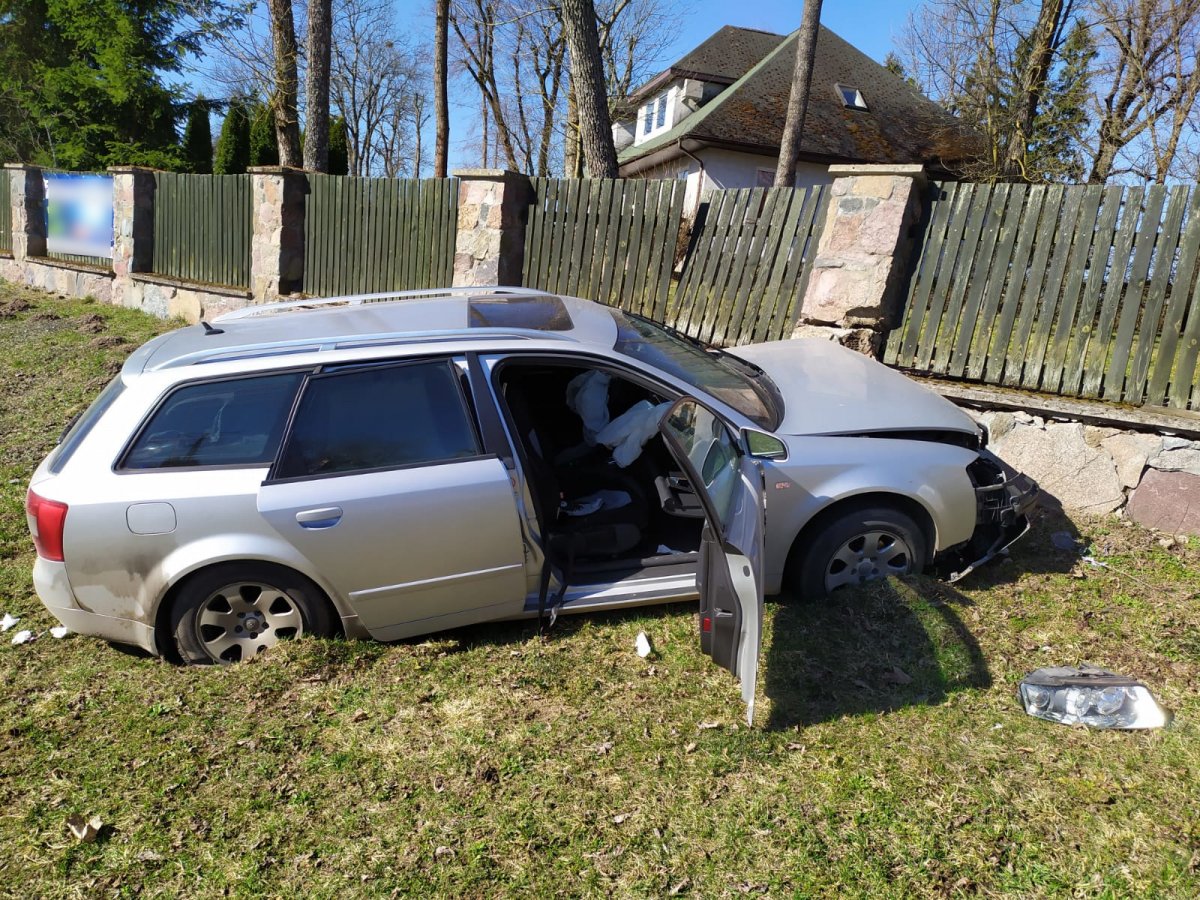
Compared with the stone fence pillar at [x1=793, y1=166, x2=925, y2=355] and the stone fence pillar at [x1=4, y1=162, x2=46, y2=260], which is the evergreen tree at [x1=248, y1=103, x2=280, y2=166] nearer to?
the stone fence pillar at [x1=4, y1=162, x2=46, y2=260]

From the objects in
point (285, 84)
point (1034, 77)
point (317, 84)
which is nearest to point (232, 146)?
point (285, 84)

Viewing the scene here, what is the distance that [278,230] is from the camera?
11.3 meters

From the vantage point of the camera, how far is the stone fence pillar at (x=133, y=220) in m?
13.5

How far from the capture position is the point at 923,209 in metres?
6.51

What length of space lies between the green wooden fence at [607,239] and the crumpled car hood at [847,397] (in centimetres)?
295

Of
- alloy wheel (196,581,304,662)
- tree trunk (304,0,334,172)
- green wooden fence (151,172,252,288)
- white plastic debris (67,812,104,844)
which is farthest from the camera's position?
tree trunk (304,0,334,172)

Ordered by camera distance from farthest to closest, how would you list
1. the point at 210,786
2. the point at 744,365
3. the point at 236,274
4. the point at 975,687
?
the point at 236,274, the point at 744,365, the point at 975,687, the point at 210,786

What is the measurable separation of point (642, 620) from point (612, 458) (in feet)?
2.83

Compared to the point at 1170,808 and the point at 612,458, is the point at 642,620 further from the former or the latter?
the point at 1170,808

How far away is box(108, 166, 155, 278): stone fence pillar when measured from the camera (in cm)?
1355

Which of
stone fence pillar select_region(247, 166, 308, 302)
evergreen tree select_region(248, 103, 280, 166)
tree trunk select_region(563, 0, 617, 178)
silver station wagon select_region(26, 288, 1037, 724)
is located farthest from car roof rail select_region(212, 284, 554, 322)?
evergreen tree select_region(248, 103, 280, 166)

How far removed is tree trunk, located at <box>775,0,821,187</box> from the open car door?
11.6 metres

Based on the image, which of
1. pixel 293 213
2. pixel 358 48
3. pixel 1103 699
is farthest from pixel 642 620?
pixel 358 48

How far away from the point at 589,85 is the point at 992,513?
25.4ft
